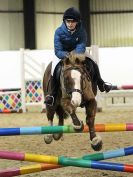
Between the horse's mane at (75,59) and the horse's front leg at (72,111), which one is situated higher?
the horse's mane at (75,59)

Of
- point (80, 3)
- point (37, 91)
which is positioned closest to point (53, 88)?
point (37, 91)

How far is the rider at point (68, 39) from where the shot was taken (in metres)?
3.67

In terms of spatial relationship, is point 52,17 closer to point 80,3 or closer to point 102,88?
point 80,3

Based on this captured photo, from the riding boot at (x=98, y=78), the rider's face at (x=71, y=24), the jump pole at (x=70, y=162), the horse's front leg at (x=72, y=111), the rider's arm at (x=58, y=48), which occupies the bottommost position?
the jump pole at (x=70, y=162)

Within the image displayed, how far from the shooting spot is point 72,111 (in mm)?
3318

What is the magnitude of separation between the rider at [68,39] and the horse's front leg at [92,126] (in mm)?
397

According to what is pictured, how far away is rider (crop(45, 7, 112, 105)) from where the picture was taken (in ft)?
12.0

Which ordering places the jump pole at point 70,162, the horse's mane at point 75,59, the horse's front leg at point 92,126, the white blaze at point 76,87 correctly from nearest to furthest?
the jump pole at point 70,162 → the white blaze at point 76,87 → the horse's front leg at point 92,126 → the horse's mane at point 75,59

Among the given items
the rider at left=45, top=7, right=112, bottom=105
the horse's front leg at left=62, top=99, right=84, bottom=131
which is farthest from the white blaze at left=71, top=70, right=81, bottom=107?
the rider at left=45, top=7, right=112, bottom=105

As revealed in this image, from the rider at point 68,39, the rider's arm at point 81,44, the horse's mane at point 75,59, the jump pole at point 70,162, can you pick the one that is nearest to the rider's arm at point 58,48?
the rider at point 68,39

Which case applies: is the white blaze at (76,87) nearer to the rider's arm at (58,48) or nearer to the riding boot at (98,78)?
the rider's arm at (58,48)

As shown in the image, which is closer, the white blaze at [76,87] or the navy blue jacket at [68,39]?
the white blaze at [76,87]

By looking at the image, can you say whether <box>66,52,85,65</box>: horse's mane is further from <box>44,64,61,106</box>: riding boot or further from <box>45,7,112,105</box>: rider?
<box>44,64,61,106</box>: riding boot

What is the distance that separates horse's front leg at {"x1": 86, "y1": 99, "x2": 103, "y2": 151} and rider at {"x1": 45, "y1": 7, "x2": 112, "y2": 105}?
397 mm
